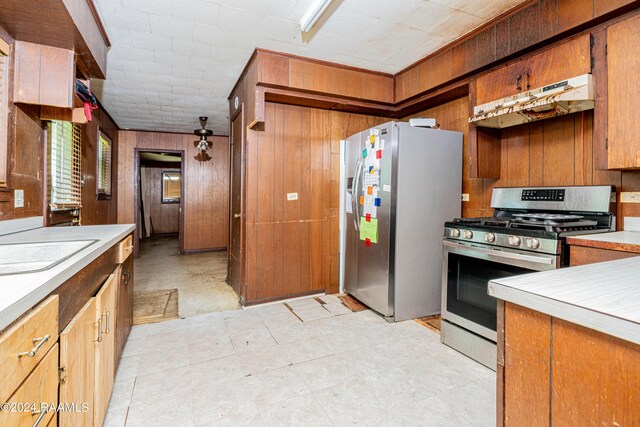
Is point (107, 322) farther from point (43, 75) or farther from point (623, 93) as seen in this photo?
point (623, 93)

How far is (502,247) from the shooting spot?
6.67 ft

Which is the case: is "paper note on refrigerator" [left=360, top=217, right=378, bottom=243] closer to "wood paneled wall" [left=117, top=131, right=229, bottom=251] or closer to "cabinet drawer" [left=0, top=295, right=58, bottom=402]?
"cabinet drawer" [left=0, top=295, right=58, bottom=402]

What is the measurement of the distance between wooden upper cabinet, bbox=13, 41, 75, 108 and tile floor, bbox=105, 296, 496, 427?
1.81 metres

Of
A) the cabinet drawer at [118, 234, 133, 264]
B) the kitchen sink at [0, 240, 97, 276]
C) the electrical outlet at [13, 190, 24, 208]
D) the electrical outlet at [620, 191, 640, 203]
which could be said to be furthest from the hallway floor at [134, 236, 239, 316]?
the electrical outlet at [620, 191, 640, 203]

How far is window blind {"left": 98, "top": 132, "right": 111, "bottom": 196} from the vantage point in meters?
4.55

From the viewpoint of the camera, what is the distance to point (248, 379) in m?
1.97

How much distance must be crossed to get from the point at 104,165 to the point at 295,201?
11.5 feet

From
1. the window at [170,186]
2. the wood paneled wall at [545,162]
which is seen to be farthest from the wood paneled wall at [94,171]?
the wood paneled wall at [545,162]

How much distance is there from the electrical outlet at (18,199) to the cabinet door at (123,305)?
725mm

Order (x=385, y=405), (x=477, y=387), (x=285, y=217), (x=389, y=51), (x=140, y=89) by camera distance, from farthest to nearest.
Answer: (x=140, y=89) → (x=285, y=217) → (x=389, y=51) → (x=477, y=387) → (x=385, y=405)

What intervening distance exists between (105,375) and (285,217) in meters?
2.13

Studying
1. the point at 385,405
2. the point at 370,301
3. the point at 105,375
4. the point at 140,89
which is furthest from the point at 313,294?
the point at 140,89

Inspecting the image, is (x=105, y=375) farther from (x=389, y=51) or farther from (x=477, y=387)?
(x=389, y=51)

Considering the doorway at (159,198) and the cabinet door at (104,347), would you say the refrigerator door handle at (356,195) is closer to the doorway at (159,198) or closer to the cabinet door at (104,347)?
the cabinet door at (104,347)
